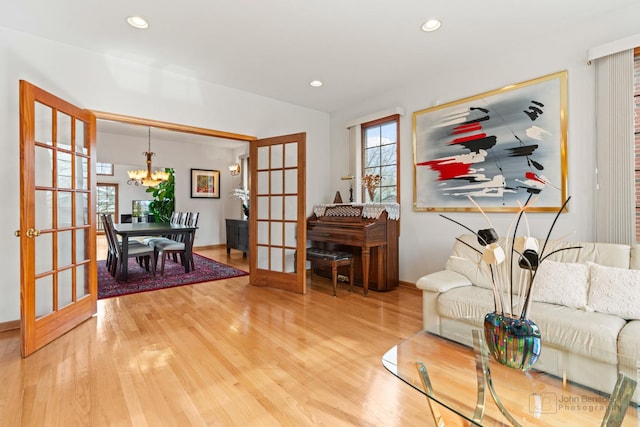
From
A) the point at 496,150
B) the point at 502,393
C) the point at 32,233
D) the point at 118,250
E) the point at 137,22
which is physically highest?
the point at 137,22

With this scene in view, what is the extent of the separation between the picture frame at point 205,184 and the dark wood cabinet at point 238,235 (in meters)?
1.53

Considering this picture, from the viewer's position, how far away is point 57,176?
2.64 m

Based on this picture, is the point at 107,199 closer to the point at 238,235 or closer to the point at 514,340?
the point at 238,235

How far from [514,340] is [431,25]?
2624 mm

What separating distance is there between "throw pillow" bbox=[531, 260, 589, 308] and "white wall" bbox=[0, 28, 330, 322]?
3.32 metres

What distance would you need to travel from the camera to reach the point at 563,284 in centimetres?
217

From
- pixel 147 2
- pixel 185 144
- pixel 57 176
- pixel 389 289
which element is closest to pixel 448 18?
pixel 147 2

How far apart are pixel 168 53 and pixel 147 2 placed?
83 cm

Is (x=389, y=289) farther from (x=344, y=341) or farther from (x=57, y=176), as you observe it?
(x=57, y=176)

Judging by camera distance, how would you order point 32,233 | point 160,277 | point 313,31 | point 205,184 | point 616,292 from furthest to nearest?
A: point 205,184 < point 160,277 < point 313,31 < point 32,233 < point 616,292

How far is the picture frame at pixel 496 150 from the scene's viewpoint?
2871mm

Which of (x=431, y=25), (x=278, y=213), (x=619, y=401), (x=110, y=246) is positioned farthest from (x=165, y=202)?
(x=619, y=401)

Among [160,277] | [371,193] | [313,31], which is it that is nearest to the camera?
[313,31]

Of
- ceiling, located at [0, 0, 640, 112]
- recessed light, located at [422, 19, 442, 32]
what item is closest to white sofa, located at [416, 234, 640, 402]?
ceiling, located at [0, 0, 640, 112]
